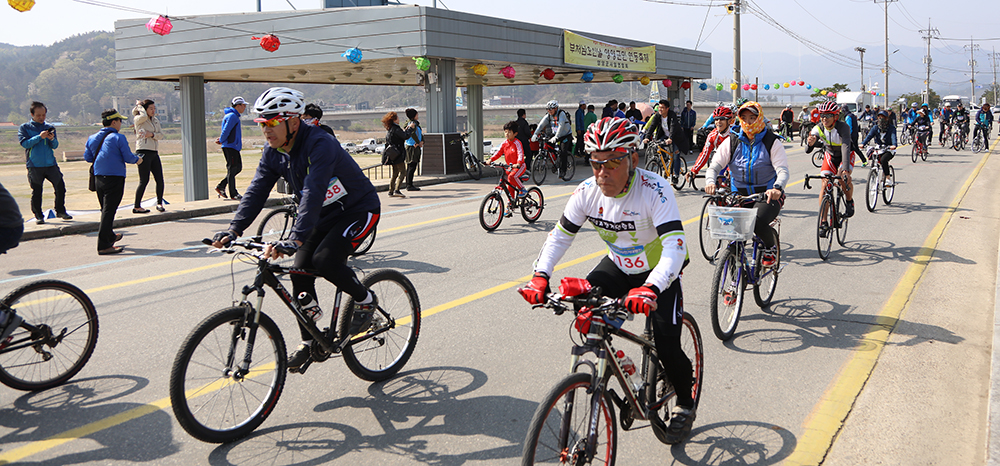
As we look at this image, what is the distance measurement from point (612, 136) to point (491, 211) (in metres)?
7.97

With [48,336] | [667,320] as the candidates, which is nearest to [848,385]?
[667,320]

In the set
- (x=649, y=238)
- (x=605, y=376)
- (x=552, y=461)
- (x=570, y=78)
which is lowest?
(x=552, y=461)

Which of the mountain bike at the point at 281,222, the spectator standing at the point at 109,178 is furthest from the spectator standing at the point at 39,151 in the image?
the mountain bike at the point at 281,222

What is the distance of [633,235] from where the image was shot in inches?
145

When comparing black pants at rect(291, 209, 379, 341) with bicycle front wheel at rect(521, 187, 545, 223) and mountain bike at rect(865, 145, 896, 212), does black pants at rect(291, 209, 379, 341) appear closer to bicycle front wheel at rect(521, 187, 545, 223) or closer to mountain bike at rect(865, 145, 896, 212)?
bicycle front wheel at rect(521, 187, 545, 223)

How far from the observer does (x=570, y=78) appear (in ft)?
108

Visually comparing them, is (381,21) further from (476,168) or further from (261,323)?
(261,323)

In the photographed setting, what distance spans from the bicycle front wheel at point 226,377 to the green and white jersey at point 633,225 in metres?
1.62

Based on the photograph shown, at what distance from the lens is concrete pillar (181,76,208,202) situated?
73.5 ft

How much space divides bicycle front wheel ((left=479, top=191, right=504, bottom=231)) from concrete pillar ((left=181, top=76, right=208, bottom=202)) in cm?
1379

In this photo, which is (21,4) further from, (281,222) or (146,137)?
(281,222)

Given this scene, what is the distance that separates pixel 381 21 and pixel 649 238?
1824 cm

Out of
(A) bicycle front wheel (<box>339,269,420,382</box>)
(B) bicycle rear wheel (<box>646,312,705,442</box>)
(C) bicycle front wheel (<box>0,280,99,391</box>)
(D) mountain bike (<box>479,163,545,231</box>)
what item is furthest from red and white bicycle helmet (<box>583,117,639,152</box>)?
(D) mountain bike (<box>479,163,545,231</box>)

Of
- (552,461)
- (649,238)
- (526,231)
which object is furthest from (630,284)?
(526,231)
